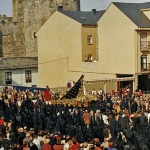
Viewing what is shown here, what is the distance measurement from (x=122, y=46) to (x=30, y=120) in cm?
2453

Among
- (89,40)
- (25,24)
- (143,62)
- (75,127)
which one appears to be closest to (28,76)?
(89,40)

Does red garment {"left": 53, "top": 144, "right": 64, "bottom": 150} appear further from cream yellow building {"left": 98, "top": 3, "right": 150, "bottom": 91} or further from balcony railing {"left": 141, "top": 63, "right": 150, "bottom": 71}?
balcony railing {"left": 141, "top": 63, "right": 150, "bottom": 71}

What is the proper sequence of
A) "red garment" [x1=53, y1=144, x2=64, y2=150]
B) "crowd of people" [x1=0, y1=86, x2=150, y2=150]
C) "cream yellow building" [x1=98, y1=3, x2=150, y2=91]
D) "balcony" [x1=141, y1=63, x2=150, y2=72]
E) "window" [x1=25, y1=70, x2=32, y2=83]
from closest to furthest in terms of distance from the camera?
"red garment" [x1=53, y1=144, x2=64, y2=150] < "crowd of people" [x1=0, y1=86, x2=150, y2=150] < "cream yellow building" [x1=98, y1=3, x2=150, y2=91] < "balcony" [x1=141, y1=63, x2=150, y2=72] < "window" [x1=25, y1=70, x2=32, y2=83]

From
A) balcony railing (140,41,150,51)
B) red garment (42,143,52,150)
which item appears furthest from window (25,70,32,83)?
red garment (42,143,52,150)

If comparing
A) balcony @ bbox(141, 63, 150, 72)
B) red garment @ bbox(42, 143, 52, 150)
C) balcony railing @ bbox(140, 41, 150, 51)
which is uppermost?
balcony railing @ bbox(140, 41, 150, 51)

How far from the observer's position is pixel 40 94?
35.6 m

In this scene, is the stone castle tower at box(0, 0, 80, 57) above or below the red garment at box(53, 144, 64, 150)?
above

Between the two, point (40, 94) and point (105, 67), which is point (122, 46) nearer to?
point (105, 67)

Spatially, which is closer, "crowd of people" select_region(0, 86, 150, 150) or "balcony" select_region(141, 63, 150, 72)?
"crowd of people" select_region(0, 86, 150, 150)

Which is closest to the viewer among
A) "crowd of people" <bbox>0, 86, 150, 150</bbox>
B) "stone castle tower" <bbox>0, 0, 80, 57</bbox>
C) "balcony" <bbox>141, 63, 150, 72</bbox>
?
"crowd of people" <bbox>0, 86, 150, 150</bbox>

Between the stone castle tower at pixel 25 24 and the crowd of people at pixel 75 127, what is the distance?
37.0 m

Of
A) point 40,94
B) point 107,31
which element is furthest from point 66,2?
point 40,94

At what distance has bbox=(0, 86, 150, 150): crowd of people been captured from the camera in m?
18.0

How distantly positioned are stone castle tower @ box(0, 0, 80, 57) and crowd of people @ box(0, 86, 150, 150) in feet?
121
